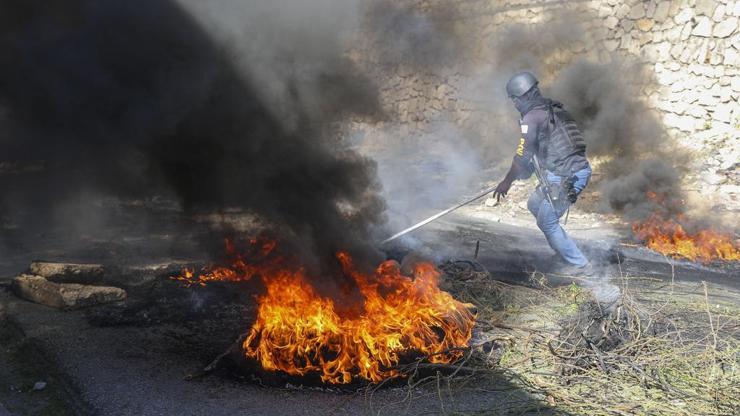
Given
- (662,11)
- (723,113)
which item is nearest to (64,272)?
(723,113)

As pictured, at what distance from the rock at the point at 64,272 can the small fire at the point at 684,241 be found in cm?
755

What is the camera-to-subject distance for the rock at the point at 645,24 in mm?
12133

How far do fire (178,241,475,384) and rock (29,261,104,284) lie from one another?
1.77 meters

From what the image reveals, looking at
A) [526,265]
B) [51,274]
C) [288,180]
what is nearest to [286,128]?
[288,180]

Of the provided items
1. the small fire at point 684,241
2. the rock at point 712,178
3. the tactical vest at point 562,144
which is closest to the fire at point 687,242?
the small fire at point 684,241

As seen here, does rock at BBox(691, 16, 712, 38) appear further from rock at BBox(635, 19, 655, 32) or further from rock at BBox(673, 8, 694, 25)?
rock at BBox(635, 19, 655, 32)

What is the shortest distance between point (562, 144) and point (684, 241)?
3.54 meters

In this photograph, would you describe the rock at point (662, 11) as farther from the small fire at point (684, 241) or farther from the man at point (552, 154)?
the man at point (552, 154)

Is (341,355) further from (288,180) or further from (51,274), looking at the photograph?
(51,274)

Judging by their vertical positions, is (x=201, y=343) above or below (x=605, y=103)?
below

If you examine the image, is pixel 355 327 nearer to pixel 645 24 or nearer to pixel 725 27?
pixel 725 27

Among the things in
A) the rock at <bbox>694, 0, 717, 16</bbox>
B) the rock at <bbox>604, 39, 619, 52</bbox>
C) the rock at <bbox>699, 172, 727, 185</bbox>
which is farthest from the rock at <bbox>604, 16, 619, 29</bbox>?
the rock at <bbox>699, 172, 727, 185</bbox>

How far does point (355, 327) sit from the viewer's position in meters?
4.00

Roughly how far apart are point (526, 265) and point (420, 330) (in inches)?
131
